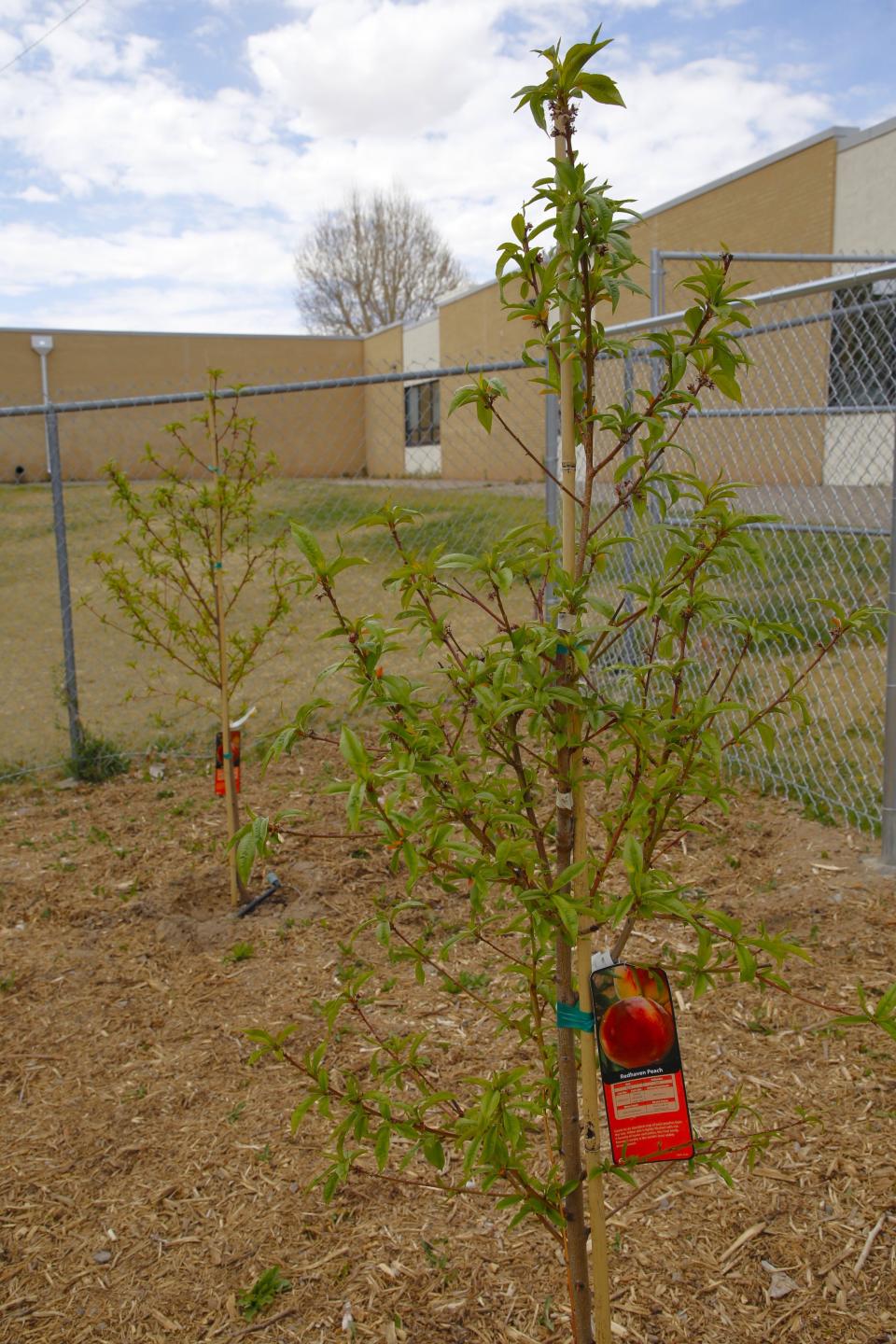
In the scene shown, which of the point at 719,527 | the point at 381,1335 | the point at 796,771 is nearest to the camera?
the point at 719,527

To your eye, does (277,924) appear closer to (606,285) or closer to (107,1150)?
(107,1150)

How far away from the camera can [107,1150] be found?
8.01ft

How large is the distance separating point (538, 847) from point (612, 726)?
0.20 meters

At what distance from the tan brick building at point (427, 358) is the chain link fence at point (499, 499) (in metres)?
0.10

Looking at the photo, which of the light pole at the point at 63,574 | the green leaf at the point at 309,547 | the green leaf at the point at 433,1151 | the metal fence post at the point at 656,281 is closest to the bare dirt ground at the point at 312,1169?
the green leaf at the point at 433,1151

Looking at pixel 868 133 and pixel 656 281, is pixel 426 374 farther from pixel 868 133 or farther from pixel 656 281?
pixel 868 133

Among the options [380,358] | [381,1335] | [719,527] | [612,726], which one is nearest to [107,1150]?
[381,1335]

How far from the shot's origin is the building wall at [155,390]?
64.7ft

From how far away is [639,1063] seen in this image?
4.54 feet

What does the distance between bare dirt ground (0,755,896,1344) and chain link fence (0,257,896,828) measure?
102 cm

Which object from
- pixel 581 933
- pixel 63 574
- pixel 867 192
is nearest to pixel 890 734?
pixel 581 933

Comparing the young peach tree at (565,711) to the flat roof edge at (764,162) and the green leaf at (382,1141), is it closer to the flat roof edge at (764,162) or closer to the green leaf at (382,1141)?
the green leaf at (382,1141)

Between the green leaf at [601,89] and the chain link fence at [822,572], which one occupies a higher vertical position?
the green leaf at [601,89]

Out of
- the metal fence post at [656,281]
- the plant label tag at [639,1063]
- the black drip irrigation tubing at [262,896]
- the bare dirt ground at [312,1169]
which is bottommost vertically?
the bare dirt ground at [312,1169]
